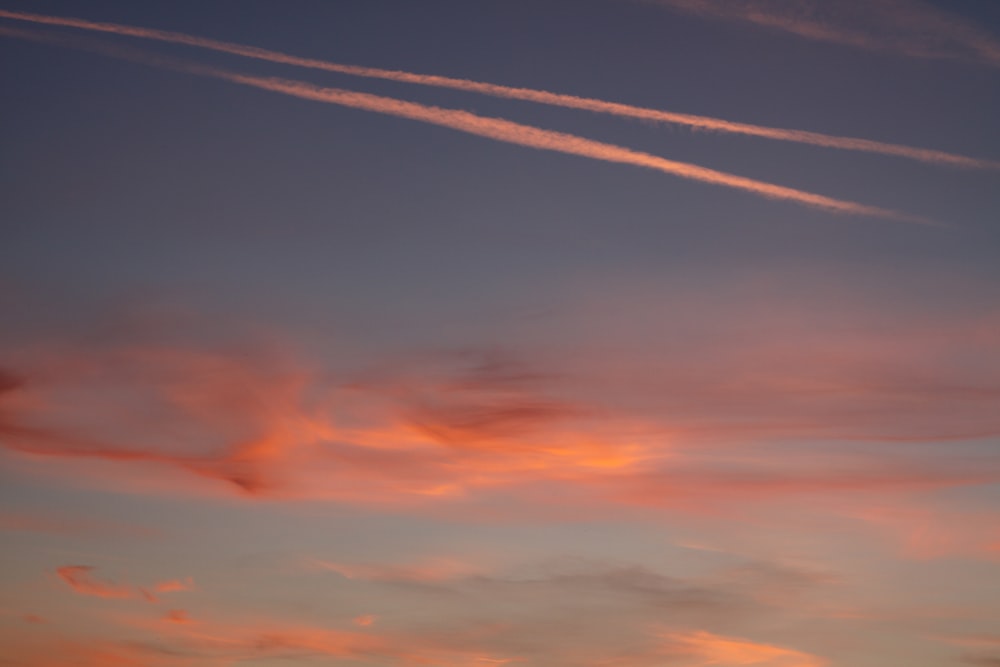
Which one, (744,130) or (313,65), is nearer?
(313,65)

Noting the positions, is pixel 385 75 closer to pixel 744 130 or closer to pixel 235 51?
pixel 235 51

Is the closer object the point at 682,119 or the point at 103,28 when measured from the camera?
the point at 103,28

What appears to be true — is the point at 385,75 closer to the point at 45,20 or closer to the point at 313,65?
the point at 313,65

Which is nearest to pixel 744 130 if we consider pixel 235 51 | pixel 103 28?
pixel 235 51

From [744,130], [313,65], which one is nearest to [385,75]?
[313,65]

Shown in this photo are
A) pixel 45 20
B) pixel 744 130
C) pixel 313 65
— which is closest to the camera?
pixel 45 20

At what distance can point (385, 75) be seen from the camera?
57.2 meters

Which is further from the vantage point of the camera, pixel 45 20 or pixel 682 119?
pixel 682 119

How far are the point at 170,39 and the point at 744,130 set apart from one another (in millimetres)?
29044

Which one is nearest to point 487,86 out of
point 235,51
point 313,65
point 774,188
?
point 313,65

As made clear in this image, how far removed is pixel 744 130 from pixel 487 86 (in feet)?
45.2

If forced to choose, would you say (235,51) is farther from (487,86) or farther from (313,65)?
(487,86)

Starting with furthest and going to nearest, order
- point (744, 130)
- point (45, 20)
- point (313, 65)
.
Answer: point (744, 130), point (313, 65), point (45, 20)

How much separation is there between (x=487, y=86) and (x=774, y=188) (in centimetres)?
1693
